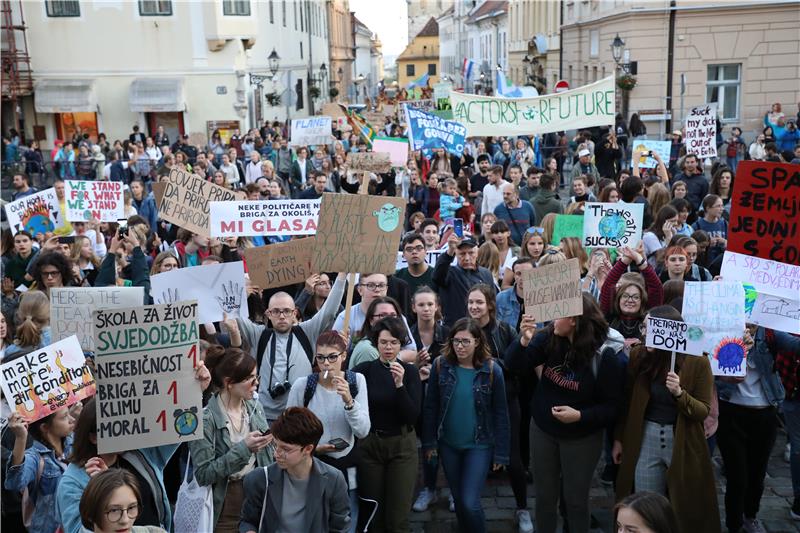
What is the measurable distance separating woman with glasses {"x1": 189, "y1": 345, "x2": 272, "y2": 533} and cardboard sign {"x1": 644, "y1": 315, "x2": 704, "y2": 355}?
7.72 feet

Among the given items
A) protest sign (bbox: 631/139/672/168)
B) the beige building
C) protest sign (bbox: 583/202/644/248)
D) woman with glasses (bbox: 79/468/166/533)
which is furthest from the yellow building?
woman with glasses (bbox: 79/468/166/533)

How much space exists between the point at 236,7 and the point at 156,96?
4.50 meters

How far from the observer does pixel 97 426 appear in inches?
173

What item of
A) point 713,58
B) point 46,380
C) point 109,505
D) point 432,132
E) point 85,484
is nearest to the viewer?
point 109,505

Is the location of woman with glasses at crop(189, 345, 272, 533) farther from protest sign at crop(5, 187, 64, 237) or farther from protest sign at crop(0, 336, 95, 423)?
protest sign at crop(5, 187, 64, 237)

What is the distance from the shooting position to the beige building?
85.2ft

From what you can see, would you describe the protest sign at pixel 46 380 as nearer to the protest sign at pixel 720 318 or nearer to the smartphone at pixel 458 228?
the protest sign at pixel 720 318

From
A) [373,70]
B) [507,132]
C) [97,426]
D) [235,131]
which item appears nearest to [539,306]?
[97,426]

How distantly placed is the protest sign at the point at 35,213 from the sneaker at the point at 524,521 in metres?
6.53

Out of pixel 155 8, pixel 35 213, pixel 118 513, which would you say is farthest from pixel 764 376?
pixel 155 8

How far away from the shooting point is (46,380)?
483cm

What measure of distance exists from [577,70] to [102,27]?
18.8 meters

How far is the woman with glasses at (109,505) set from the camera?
3.74 metres

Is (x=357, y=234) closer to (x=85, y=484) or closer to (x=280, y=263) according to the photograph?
(x=280, y=263)
